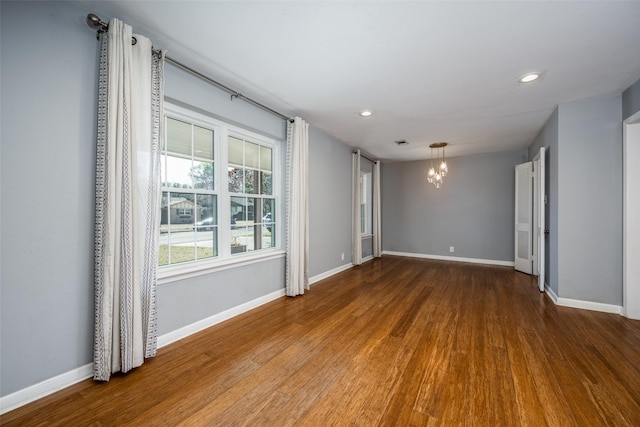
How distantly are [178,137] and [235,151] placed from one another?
709 millimetres

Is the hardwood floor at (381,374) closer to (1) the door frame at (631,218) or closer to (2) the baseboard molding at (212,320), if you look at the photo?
(2) the baseboard molding at (212,320)

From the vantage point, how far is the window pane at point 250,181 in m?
3.38

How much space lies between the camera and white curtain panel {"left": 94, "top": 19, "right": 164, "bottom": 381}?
1.86 meters

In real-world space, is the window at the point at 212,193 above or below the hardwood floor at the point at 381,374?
above

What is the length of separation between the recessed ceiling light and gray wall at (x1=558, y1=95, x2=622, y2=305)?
1.12 metres

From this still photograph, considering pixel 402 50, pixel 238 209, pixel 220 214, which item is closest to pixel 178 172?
pixel 220 214

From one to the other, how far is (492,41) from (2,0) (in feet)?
10.9

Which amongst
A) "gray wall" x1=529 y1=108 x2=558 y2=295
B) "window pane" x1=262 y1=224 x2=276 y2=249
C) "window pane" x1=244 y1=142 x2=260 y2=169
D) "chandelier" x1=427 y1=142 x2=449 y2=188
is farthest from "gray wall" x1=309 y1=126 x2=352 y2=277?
"gray wall" x1=529 y1=108 x2=558 y2=295

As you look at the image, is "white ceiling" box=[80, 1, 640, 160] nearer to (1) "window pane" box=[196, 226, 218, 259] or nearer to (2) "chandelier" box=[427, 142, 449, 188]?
(2) "chandelier" box=[427, 142, 449, 188]

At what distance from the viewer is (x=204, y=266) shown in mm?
2705

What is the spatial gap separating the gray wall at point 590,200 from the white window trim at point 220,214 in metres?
3.82

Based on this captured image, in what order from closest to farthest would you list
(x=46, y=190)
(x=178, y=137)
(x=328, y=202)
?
(x=46, y=190) < (x=178, y=137) < (x=328, y=202)

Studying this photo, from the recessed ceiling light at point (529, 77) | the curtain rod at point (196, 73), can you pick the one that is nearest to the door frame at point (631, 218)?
the recessed ceiling light at point (529, 77)

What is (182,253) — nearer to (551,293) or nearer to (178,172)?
(178,172)
